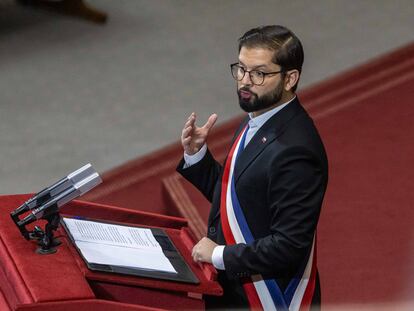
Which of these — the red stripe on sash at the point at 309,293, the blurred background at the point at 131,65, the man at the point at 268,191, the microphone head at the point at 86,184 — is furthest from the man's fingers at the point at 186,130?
the blurred background at the point at 131,65

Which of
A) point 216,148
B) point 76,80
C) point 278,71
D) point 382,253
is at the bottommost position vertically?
point 382,253

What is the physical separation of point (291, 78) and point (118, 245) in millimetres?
555

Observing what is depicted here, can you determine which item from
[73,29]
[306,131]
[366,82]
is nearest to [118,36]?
[73,29]

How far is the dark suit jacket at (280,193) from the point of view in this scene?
2.33 meters

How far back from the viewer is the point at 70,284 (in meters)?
2.14

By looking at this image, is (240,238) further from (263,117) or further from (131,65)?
(131,65)

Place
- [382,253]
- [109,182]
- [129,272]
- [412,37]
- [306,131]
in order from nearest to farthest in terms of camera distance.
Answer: [129,272] → [306,131] → [382,253] → [109,182] → [412,37]

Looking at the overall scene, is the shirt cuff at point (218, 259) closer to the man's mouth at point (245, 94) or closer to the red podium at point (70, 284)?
the red podium at point (70, 284)

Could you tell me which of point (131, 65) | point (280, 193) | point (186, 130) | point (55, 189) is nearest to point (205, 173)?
point (186, 130)

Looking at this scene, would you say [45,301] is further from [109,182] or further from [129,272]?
[109,182]

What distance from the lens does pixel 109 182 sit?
4496 mm

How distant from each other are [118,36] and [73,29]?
0.31 m

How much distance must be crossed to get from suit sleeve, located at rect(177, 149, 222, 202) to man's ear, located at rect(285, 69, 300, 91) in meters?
0.38

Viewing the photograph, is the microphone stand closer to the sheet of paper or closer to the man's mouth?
the sheet of paper
